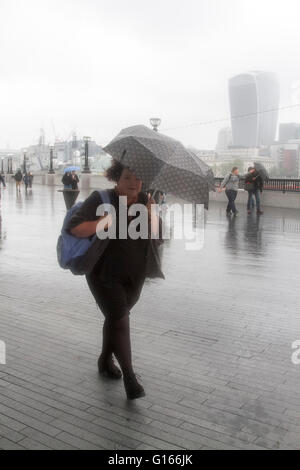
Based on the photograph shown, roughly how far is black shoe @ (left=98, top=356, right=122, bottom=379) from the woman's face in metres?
1.42

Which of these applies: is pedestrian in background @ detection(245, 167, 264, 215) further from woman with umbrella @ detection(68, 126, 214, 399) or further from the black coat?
woman with umbrella @ detection(68, 126, 214, 399)

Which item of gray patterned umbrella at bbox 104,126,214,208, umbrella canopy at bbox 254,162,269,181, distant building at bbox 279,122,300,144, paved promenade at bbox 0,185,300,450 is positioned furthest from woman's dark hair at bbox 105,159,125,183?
distant building at bbox 279,122,300,144

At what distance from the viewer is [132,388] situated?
388 cm

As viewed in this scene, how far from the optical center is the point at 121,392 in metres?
4.09

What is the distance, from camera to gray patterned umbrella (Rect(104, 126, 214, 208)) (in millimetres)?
3768

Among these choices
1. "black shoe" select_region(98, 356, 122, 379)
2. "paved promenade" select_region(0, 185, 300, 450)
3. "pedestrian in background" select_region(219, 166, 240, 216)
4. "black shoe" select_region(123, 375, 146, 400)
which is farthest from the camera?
"pedestrian in background" select_region(219, 166, 240, 216)

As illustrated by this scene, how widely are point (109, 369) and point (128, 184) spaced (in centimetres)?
155

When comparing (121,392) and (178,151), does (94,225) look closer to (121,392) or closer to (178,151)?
(178,151)

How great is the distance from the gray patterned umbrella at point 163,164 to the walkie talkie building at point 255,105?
7585 centimetres
